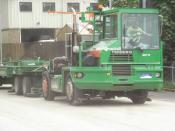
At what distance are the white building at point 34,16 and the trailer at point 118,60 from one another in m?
34.3

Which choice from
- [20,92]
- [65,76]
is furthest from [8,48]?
[65,76]

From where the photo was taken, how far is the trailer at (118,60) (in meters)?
18.7

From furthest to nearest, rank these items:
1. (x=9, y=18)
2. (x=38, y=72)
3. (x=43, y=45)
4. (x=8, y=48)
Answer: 1. (x=9, y=18)
2. (x=8, y=48)
3. (x=43, y=45)
4. (x=38, y=72)

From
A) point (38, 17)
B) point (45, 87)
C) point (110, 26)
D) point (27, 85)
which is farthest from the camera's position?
point (38, 17)

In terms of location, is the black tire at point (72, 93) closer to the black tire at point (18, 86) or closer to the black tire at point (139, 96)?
the black tire at point (139, 96)

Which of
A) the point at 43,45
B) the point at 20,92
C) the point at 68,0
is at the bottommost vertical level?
the point at 20,92

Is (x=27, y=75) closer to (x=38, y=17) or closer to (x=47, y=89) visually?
(x=47, y=89)

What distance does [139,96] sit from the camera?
790 inches

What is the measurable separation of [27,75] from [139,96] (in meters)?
6.62

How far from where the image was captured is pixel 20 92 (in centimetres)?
2589

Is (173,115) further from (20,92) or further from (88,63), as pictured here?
(20,92)

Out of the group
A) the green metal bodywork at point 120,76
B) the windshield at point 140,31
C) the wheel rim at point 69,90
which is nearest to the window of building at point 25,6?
the wheel rim at point 69,90

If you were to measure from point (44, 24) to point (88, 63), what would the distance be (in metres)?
37.1

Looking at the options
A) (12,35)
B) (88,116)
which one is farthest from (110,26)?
(12,35)
